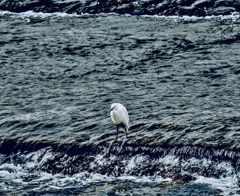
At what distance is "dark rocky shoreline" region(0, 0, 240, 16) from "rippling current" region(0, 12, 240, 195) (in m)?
2.19

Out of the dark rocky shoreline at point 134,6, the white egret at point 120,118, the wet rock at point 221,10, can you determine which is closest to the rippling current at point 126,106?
the white egret at point 120,118

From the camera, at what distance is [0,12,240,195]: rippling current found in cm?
1562

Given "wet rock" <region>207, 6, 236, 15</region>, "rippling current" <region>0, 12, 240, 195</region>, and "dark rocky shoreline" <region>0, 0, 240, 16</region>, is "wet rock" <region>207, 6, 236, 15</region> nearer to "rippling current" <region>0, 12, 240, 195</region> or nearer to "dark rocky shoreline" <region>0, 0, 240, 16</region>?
"dark rocky shoreline" <region>0, 0, 240, 16</region>

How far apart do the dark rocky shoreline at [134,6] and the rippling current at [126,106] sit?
7.17 ft

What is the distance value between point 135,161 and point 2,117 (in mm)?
4526

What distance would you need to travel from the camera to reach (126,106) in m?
19.0

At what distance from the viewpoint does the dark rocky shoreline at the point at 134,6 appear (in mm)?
30281

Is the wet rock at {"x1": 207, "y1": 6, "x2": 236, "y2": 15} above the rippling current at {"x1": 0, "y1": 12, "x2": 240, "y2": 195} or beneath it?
above

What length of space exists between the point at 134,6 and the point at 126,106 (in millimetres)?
13530

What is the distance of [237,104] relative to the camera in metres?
18.4

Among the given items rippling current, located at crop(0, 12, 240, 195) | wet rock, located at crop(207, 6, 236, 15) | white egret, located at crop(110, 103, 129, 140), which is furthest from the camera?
wet rock, located at crop(207, 6, 236, 15)

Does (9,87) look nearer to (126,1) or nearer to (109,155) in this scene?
(109,155)

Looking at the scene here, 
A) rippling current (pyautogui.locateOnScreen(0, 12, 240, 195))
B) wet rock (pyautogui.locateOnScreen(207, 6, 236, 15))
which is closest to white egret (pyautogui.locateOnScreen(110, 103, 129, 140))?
rippling current (pyautogui.locateOnScreen(0, 12, 240, 195))

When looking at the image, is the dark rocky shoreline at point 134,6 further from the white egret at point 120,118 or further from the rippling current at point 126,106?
the white egret at point 120,118
